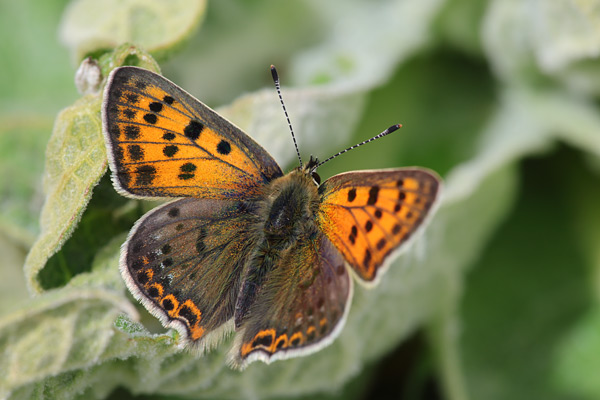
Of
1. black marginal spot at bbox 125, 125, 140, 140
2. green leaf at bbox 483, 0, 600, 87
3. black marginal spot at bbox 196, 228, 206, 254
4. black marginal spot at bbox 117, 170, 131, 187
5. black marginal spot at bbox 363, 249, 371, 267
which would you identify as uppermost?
green leaf at bbox 483, 0, 600, 87

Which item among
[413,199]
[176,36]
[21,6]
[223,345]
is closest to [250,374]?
[223,345]

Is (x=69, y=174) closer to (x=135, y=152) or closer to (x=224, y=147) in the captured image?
(x=135, y=152)

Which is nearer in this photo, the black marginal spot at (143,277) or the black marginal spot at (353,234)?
the black marginal spot at (143,277)

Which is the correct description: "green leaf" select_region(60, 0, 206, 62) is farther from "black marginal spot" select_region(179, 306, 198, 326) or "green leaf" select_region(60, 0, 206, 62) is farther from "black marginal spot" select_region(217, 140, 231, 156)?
"black marginal spot" select_region(179, 306, 198, 326)

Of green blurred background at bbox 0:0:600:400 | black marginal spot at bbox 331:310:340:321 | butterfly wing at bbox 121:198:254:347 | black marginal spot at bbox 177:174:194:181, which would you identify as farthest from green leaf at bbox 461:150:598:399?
black marginal spot at bbox 177:174:194:181

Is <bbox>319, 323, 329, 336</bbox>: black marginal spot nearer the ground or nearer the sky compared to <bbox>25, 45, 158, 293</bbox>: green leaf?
nearer the ground

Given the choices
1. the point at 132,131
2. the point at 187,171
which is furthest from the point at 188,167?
the point at 132,131

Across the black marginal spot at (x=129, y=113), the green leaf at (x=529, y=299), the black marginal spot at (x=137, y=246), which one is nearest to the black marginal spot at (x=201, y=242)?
the black marginal spot at (x=137, y=246)

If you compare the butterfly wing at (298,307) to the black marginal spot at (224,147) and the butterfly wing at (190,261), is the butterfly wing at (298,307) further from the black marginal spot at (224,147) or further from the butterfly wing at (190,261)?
the black marginal spot at (224,147)
